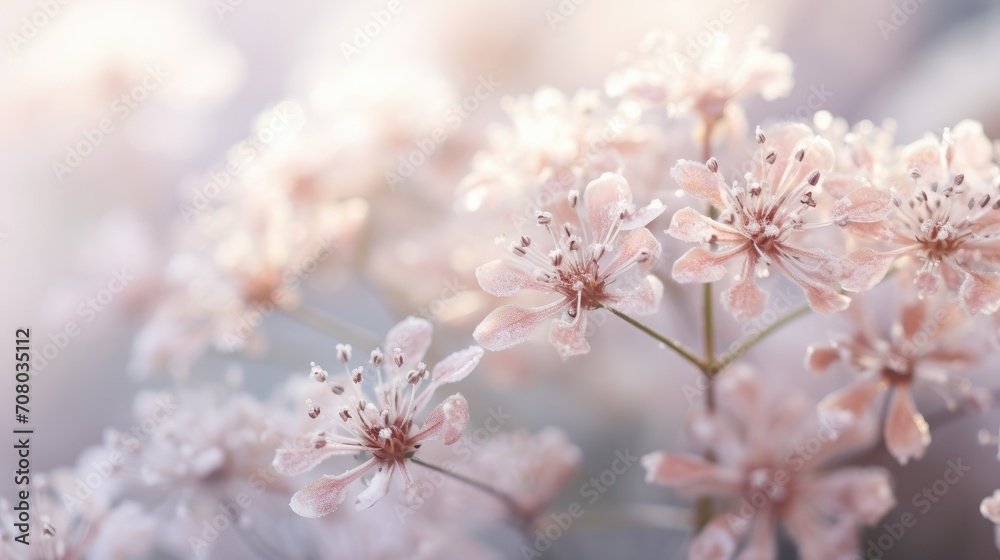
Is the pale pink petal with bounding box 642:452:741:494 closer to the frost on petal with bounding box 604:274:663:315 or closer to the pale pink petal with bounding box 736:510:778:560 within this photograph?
the pale pink petal with bounding box 736:510:778:560

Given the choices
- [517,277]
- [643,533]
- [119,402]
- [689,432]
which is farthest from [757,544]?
[119,402]

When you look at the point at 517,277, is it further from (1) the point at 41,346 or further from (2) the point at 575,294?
(1) the point at 41,346

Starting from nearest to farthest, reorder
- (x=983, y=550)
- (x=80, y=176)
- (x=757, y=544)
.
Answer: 1. (x=757, y=544)
2. (x=983, y=550)
3. (x=80, y=176)

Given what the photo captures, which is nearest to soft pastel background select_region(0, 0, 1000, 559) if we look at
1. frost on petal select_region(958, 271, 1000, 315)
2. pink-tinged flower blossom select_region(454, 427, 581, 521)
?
pink-tinged flower blossom select_region(454, 427, 581, 521)

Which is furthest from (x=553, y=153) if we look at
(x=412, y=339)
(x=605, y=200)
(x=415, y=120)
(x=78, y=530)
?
(x=78, y=530)

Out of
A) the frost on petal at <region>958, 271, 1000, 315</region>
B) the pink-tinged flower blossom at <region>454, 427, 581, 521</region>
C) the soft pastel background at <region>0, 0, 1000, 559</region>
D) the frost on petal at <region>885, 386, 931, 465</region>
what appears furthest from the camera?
the soft pastel background at <region>0, 0, 1000, 559</region>
